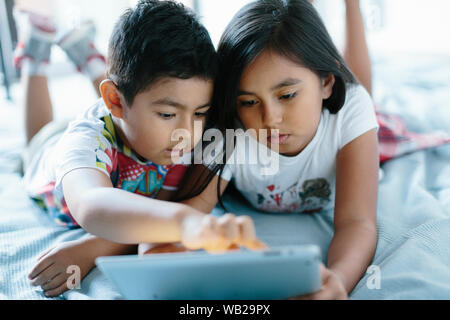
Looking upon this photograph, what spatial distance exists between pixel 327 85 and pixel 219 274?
561mm

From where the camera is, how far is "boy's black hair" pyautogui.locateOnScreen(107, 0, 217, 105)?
78cm

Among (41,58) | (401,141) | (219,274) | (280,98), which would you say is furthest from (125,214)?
(41,58)

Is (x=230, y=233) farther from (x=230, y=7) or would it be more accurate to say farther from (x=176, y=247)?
(x=230, y=7)

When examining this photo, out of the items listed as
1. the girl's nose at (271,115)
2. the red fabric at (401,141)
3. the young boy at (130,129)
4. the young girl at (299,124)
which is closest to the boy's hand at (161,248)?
the young boy at (130,129)

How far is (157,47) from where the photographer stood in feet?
2.57

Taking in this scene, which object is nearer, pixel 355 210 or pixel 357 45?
pixel 355 210

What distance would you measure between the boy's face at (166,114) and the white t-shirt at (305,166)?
0.46 feet

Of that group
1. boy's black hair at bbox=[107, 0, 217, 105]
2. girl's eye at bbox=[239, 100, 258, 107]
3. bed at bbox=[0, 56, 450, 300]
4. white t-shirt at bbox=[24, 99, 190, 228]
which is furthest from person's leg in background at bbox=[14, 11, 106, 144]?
girl's eye at bbox=[239, 100, 258, 107]

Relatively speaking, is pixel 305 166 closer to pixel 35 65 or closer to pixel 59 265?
pixel 59 265

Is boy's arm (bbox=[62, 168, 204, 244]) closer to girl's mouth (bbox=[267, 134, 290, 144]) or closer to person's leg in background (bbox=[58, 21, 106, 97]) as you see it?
girl's mouth (bbox=[267, 134, 290, 144])

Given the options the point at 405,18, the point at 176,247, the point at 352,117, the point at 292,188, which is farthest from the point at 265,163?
the point at 405,18

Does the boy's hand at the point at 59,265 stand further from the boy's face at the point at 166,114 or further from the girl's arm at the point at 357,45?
the girl's arm at the point at 357,45

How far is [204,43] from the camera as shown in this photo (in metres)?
0.82

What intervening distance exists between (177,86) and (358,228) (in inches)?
16.6
